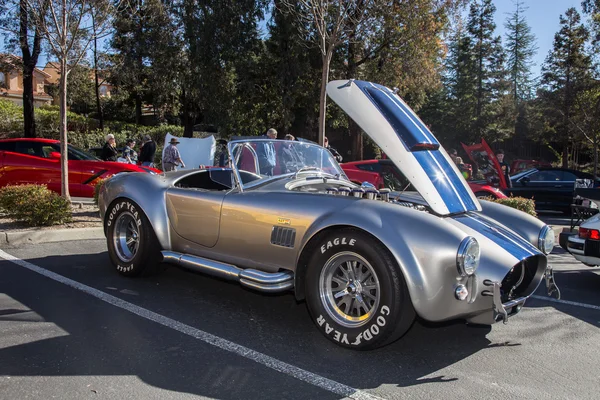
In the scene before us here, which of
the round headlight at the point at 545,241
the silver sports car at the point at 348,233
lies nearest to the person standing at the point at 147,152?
the silver sports car at the point at 348,233

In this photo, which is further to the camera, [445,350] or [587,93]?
[587,93]

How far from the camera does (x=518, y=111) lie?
36750 mm

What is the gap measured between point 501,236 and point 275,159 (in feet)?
7.19

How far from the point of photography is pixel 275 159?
480 centimetres

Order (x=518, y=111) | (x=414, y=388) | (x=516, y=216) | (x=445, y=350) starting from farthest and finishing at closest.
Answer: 1. (x=518, y=111)
2. (x=516, y=216)
3. (x=445, y=350)
4. (x=414, y=388)

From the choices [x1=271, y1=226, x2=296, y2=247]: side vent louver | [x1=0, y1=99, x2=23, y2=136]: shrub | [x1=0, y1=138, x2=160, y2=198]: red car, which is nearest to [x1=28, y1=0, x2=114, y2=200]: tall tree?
[x1=0, y1=138, x2=160, y2=198]: red car

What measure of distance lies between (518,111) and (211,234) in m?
37.3

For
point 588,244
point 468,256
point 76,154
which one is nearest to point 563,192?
point 588,244

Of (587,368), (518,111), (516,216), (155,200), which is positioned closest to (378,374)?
(587,368)

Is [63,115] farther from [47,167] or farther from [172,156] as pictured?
[172,156]

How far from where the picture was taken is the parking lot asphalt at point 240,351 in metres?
2.90

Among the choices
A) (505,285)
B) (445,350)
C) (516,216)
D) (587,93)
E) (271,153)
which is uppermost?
(587,93)

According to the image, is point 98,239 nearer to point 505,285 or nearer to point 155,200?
point 155,200

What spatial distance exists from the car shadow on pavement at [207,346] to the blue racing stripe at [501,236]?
2.45ft
